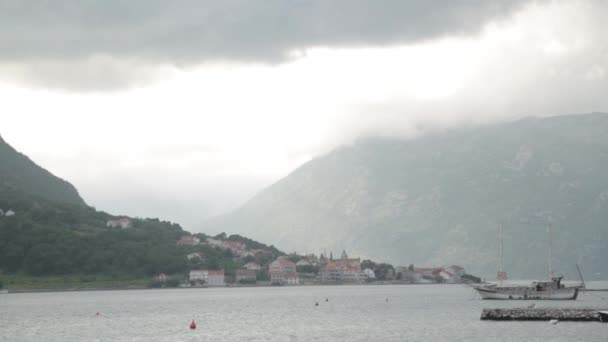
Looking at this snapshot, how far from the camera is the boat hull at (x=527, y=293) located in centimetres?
16550

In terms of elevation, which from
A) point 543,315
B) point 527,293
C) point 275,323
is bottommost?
point 275,323

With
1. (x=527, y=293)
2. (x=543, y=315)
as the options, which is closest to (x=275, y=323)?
(x=543, y=315)

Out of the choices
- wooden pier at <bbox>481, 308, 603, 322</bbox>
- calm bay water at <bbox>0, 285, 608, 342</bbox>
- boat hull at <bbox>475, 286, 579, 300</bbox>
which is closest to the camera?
calm bay water at <bbox>0, 285, 608, 342</bbox>

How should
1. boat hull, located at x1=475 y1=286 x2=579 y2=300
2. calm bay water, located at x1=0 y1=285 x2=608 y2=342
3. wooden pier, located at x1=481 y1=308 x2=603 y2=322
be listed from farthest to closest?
boat hull, located at x1=475 y1=286 x2=579 y2=300 < wooden pier, located at x1=481 y1=308 x2=603 y2=322 < calm bay water, located at x1=0 y1=285 x2=608 y2=342

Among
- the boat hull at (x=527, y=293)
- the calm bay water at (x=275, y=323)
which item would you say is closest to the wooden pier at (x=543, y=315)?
the calm bay water at (x=275, y=323)

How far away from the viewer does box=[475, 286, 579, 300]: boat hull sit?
166 meters

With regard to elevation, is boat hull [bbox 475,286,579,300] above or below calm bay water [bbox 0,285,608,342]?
above

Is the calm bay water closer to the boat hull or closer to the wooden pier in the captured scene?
the wooden pier

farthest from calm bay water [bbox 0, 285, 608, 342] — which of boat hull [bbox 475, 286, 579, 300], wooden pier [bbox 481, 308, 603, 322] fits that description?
boat hull [bbox 475, 286, 579, 300]

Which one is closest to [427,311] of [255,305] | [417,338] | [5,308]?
[255,305]

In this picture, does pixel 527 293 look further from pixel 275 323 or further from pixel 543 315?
pixel 275 323

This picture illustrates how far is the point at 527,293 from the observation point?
169125 millimetres

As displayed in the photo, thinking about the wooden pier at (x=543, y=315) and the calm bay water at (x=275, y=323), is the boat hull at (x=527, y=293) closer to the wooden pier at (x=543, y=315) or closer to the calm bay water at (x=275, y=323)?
the calm bay water at (x=275, y=323)

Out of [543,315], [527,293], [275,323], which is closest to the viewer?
[543,315]
